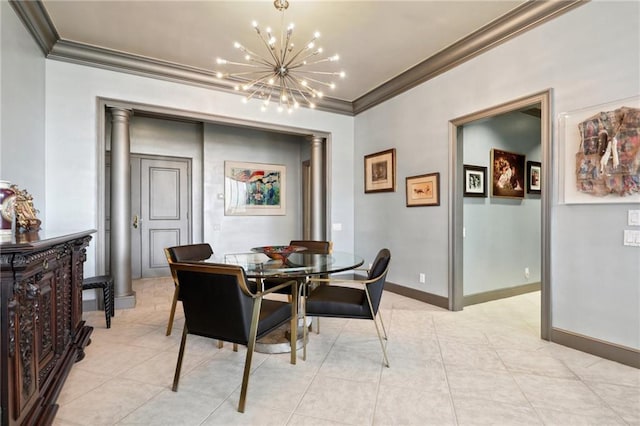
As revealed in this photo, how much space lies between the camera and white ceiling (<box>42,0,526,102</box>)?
115 inches

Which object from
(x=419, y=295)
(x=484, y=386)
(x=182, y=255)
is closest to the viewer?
(x=484, y=386)

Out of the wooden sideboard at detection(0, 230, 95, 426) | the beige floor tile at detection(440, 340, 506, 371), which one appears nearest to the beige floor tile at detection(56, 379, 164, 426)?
the wooden sideboard at detection(0, 230, 95, 426)

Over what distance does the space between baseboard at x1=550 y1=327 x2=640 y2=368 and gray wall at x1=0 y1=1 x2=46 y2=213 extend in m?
4.66

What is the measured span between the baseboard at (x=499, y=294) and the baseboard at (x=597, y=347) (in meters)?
1.20

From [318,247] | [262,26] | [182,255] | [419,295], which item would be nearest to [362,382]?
[318,247]

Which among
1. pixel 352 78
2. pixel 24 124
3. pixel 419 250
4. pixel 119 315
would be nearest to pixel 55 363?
pixel 119 315

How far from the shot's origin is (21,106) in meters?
2.87

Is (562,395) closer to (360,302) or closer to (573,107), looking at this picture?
(360,302)

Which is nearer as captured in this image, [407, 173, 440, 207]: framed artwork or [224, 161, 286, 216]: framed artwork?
[407, 173, 440, 207]: framed artwork

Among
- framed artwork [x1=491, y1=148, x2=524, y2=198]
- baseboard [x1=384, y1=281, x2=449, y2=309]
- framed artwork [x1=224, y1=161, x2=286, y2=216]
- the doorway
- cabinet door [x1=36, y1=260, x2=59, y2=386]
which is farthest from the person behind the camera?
framed artwork [x1=224, y1=161, x2=286, y2=216]

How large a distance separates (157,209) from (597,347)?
6091 mm

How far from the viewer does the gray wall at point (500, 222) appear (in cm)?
405

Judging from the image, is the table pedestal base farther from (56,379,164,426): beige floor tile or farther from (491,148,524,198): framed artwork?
(491,148,524,198): framed artwork

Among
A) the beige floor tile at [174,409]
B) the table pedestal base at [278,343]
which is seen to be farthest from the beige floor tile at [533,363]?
the beige floor tile at [174,409]
